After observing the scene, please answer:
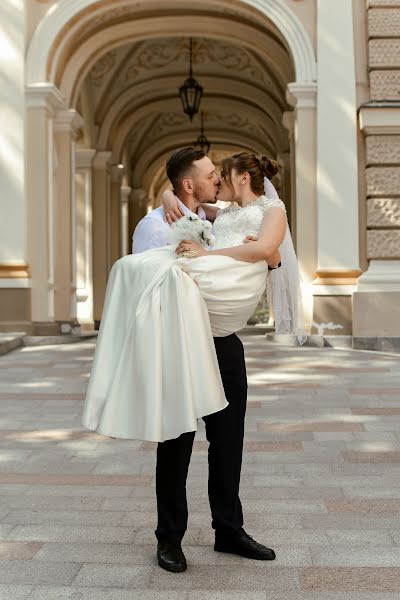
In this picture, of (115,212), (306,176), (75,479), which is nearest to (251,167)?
(75,479)

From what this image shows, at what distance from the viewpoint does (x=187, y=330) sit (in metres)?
3.06

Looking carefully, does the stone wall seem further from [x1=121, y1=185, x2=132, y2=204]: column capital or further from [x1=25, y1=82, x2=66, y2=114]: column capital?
[x1=121, y1=185, x2=132, y2=204]: column capital

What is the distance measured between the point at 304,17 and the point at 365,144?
210cm

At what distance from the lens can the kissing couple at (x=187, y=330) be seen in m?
3.06

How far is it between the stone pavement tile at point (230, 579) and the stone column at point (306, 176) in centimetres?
934

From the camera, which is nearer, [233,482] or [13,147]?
[233,482]

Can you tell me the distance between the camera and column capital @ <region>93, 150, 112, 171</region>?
19.4 meters

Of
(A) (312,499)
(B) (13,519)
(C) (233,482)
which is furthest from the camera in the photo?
(A) (312,499)

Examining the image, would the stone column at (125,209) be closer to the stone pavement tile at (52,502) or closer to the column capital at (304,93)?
the column capital at (304,93)

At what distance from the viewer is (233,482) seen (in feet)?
11.2

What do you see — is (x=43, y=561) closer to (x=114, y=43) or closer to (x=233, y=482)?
(x=233, y=482)

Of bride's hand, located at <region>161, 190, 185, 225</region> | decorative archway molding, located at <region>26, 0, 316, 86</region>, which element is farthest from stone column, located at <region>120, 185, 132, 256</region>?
bride's hand, located at <region>161, 190, 185, 225</region>

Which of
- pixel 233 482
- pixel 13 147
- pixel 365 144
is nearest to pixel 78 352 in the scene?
pixel 13 147

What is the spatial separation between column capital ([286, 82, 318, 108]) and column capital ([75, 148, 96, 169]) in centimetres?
725
